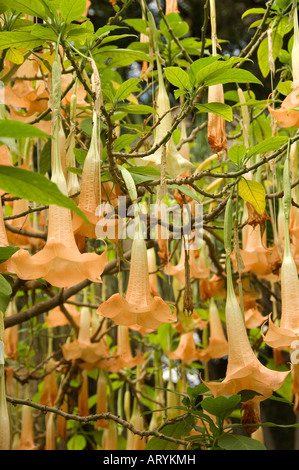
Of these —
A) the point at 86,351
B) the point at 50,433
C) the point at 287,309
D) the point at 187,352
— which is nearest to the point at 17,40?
the point at 287,309

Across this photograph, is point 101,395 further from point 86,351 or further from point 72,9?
point 72,9

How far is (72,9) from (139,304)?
1.35 ft

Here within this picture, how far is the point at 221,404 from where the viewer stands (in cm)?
85

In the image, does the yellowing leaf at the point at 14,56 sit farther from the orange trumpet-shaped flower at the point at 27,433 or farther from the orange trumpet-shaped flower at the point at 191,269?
the orange trumpet-shaped flower at the point at 27,433

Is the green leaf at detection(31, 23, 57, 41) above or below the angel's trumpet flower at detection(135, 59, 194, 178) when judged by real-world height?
above

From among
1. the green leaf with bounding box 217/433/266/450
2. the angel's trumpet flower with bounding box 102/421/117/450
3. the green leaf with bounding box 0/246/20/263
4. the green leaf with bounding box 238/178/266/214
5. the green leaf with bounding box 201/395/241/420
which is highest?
the green leaf with bounding box 238/178/266/214

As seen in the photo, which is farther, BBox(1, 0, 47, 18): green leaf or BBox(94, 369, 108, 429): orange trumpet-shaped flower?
BBox(94, 369, 108, 429): orange trumpet-shaped flower

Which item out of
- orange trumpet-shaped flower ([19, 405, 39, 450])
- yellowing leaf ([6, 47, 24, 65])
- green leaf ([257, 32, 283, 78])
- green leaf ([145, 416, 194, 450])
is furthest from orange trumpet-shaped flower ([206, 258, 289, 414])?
orange trumpet-shaped flower ([19, 405, 39, 450])

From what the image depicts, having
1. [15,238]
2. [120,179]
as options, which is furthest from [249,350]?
[15,238]

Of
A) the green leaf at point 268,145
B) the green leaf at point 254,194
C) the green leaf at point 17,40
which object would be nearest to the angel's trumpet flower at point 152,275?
the green leaf at point 254,194

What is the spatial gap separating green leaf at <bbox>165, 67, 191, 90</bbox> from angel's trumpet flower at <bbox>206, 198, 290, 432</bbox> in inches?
11.1

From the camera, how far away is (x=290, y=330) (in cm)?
80

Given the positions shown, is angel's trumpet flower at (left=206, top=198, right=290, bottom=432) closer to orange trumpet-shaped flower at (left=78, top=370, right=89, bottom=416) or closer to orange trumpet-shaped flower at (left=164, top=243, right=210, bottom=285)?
orange trumpet-shaped flower at (left=164, top=243, right=210, bottom=285)

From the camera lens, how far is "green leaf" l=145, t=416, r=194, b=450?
3.37 ft
